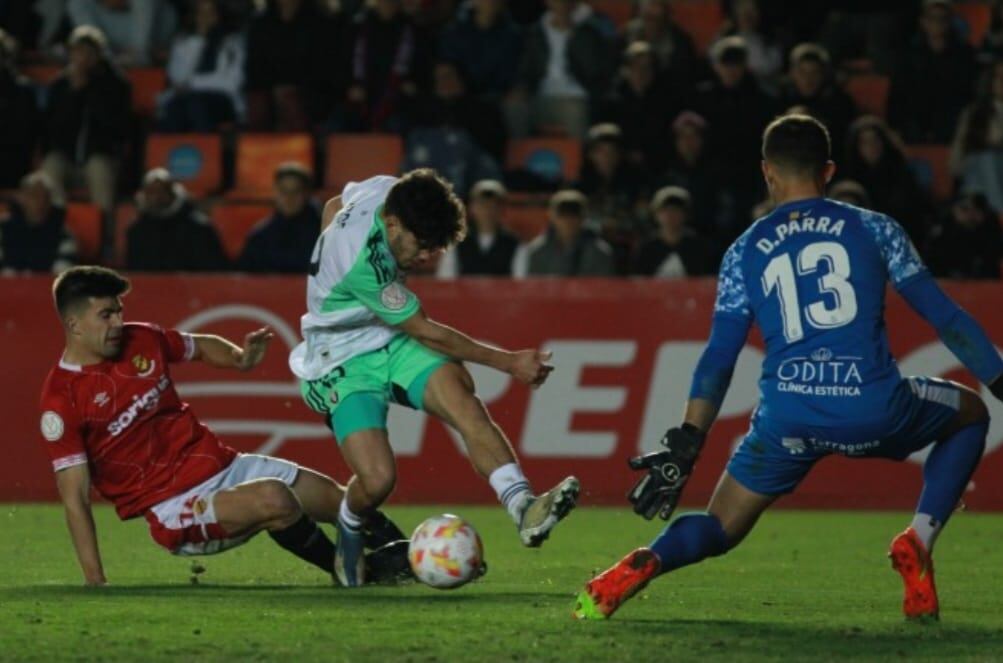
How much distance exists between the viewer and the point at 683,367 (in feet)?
45.2

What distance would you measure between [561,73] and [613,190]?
5.67ft

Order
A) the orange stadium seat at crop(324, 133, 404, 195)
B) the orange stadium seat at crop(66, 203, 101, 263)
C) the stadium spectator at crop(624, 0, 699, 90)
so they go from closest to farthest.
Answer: the orange stadium seat at crop(66, 203, 101, 263) < the orange stadium seat at crop(324, 133, 404, 195) < the stadium spectator at crop(624, 0, 699, 90)

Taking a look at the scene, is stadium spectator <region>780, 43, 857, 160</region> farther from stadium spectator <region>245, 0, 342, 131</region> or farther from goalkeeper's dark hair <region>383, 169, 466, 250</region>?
goalkeeper's dark hair <region>383, 169, 466, 250</region>

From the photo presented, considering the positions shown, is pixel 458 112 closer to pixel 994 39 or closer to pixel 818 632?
pixel 994 39

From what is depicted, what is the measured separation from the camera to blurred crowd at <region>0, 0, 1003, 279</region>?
15438 mm

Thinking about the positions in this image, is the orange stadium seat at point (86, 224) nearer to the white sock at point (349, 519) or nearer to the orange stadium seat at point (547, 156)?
the orange stadium seat at point (547, 156)

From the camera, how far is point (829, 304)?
7.28 meters

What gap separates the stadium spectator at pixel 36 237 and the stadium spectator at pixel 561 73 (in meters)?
3.93

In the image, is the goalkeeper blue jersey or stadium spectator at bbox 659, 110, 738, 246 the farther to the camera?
stadium spectator at bbox 659, 110, 738, 246

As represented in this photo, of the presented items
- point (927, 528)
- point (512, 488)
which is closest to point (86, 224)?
point (512, 488)

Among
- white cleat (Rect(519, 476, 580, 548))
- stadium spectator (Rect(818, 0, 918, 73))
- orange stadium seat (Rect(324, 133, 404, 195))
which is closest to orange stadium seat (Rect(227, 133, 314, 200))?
orange stadium seat (Rect(324, 133, 404, 195))

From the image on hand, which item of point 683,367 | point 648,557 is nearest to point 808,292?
point 648,557

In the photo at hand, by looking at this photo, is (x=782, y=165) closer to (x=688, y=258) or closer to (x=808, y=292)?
(x=808, y=292)

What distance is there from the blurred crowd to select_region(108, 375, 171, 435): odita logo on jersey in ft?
20.6
